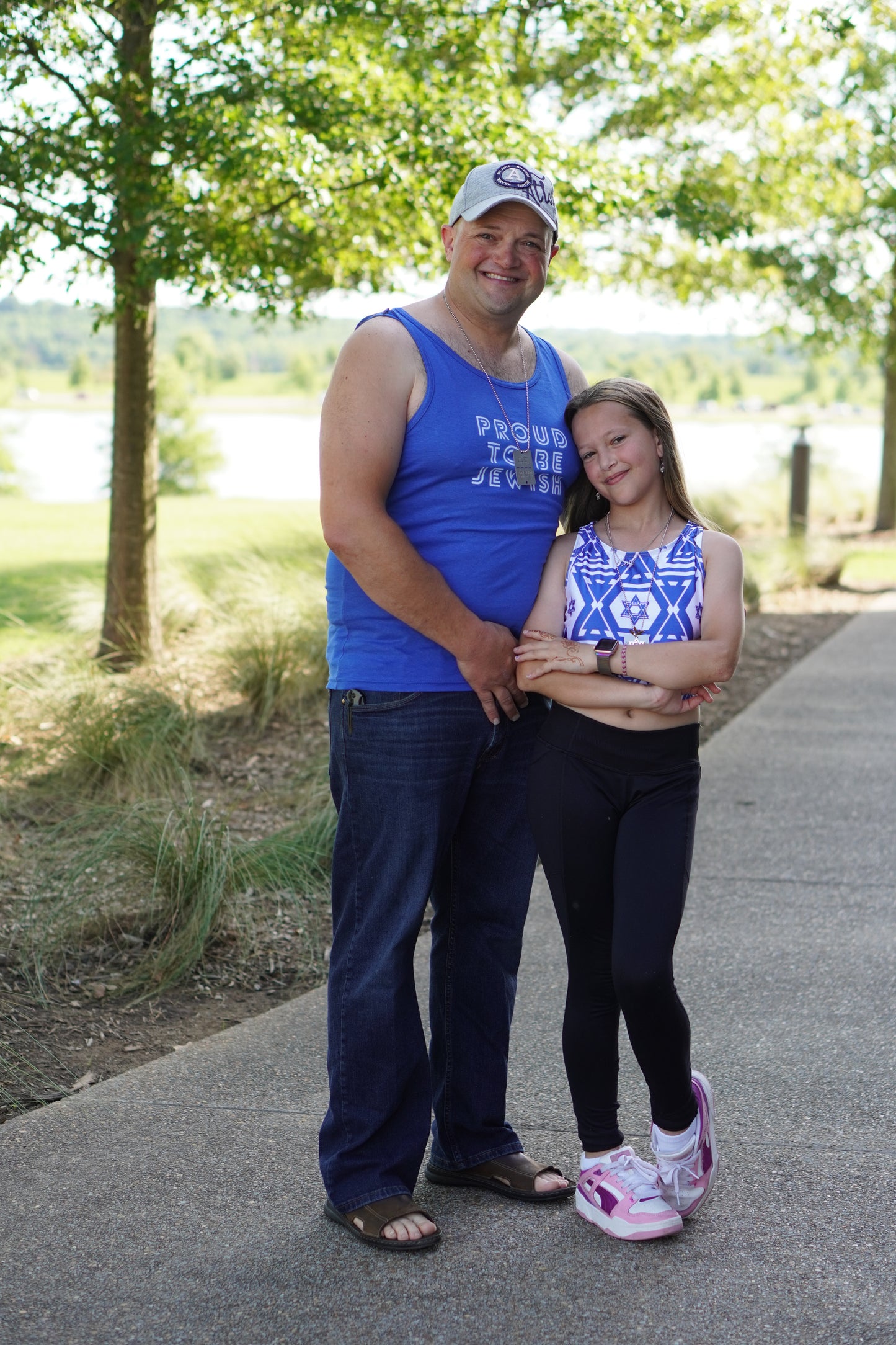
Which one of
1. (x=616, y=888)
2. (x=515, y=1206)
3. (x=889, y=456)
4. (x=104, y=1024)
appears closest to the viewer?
(x=616, y=888)

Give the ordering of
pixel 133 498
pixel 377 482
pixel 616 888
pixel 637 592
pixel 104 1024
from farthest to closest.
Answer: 1. pixel 133 498
2. pixel 104 1024
3. pixel 637 592
4. pixel 616 888
5. pixel 377 482

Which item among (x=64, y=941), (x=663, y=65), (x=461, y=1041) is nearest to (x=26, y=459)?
(x=663, y=65)

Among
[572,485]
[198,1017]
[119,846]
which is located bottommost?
[198,1017]

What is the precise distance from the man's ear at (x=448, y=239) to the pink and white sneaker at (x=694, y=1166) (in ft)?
6.05

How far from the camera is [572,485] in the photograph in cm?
312

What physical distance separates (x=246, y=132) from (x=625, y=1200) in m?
4.61

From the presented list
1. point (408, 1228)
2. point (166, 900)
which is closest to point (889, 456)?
point (166, 900)

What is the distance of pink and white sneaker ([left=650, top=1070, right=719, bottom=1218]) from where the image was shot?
2.95 metres

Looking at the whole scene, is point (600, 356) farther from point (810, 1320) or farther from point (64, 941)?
point (810, 1320)

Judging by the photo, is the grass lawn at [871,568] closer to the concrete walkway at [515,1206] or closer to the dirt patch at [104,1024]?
the dirt patch at [104,1024]

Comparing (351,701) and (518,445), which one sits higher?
(518,445)

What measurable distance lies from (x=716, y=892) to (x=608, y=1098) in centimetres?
243

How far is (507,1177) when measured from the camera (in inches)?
124

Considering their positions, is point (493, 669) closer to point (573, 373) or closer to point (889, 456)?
point (573, 373)
